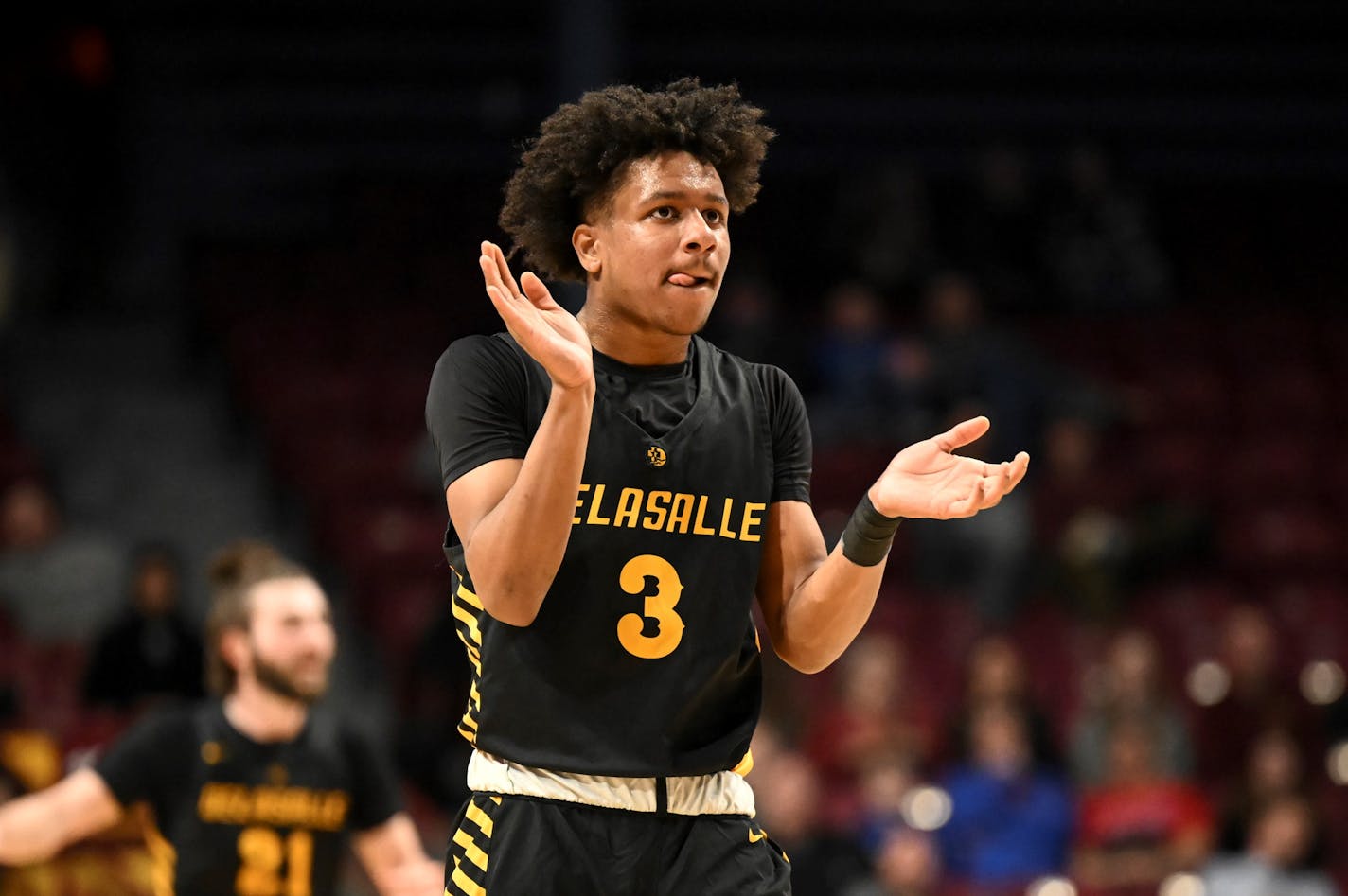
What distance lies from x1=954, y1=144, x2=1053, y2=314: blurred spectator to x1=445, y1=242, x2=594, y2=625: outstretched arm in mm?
10200

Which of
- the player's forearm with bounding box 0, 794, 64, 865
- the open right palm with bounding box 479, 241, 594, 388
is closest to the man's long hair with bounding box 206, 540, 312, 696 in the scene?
the player's forearm with bounding box 0, 794, 64, 865

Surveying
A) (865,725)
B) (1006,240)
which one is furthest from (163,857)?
(1006,240)

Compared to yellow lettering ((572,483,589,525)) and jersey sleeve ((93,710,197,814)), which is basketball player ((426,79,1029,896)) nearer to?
yellow lettering ((572,483,589,525))

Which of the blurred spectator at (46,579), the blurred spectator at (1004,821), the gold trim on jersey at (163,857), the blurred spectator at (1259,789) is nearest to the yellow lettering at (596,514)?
the gold trim on jersey at (163,857)

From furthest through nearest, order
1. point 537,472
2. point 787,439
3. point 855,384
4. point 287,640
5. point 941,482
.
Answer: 1. point 855,384
2. point 287,640
3. point 787,439
4. point 941,482
5. point 537,472

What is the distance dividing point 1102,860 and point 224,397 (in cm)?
695

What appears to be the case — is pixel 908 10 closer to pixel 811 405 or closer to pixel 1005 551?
pixel 811 405

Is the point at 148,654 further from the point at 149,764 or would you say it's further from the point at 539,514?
the point at 539,514

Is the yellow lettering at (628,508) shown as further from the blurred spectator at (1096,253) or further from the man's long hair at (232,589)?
the blurred spectator at (1096,253)

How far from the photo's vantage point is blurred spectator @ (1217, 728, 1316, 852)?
322 inches

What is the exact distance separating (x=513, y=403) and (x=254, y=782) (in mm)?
2455

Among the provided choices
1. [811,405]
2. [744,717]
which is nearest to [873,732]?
[811,405]

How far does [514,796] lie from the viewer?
9.97ft

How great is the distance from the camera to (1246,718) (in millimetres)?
9125
